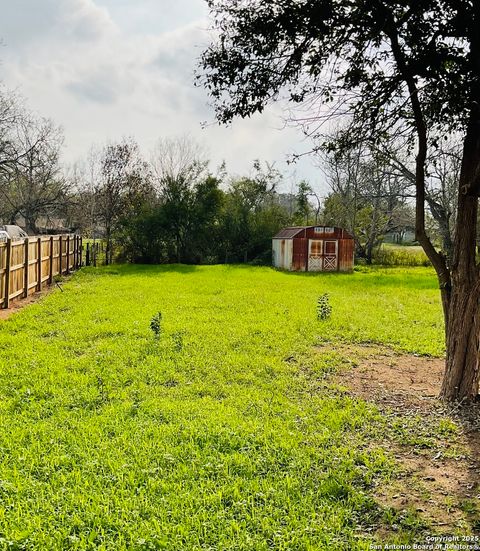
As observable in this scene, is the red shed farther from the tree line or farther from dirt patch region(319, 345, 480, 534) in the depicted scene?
dirt patch region(319, 345, 480, 534)

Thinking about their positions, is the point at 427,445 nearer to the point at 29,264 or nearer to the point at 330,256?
the point at 29,264

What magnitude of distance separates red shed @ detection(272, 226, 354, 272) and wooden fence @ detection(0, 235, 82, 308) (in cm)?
1175

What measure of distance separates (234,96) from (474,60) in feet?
7.32

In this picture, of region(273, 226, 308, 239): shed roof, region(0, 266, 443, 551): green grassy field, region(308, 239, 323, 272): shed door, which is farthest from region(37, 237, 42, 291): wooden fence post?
region(308, 239, 323, 272): shed door

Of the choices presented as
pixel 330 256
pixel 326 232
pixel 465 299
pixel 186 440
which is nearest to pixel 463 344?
pixel 465 299

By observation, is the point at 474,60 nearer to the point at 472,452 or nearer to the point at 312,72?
the point at 312,72

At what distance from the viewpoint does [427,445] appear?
12.4ft

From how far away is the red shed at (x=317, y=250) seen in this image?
2431 centimetres

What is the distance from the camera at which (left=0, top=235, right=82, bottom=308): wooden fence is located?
34.0 ft

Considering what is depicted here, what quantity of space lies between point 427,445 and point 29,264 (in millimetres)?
11580

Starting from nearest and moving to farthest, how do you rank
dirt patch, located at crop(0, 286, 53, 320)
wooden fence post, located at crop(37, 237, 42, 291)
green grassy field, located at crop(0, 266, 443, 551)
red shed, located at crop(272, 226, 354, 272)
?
green grassy field, located at crop(0, 266, 443, 551) < dirt patch, located at crop(0, 286, 53, 320) < wooden fence post, located at crop(37, 237, 42, 291) < red shed, located at crop(272, 226, 354, 272)

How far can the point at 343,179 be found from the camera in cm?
3378

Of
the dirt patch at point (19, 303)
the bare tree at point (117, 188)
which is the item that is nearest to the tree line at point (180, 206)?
the bare tree at point (117, 188)

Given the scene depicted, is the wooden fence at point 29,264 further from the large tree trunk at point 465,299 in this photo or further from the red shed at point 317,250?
the red shed at point 317,250
